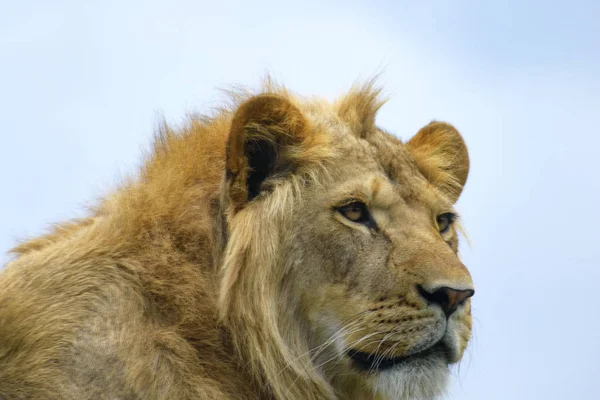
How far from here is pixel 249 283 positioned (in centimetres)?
591

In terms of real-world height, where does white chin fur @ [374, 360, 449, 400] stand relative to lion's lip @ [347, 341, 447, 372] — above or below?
below

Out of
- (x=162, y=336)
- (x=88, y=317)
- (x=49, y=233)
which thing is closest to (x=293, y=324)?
(x=162, y=336)

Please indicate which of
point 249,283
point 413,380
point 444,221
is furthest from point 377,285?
point 444,221

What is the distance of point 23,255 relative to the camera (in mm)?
6086

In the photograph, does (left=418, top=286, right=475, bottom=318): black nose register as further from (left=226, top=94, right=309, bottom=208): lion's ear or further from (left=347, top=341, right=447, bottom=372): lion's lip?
(left=226, top=94, right=309, bottom=208): lion's ear

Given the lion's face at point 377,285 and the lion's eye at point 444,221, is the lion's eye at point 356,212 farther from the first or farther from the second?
the lion's eye at point 444,221

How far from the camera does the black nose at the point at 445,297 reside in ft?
18.4

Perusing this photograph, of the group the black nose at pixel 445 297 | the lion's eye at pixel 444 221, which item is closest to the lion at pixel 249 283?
the black nose at pixel 445 297

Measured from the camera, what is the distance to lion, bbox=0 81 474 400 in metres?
5.44

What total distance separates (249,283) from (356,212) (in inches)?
29.7

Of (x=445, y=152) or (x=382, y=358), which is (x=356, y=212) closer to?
(x=382, y=358)

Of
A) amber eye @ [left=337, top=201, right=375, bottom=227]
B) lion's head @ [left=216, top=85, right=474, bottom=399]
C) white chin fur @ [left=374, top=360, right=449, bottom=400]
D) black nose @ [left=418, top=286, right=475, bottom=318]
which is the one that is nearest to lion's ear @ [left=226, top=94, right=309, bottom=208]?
lion's head @ [left=216, top=85, right=474, bottom=399]

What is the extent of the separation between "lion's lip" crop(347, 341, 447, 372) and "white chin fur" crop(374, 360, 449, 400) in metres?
0.03

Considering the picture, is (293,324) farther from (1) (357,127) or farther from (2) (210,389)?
(1) (357,127)
